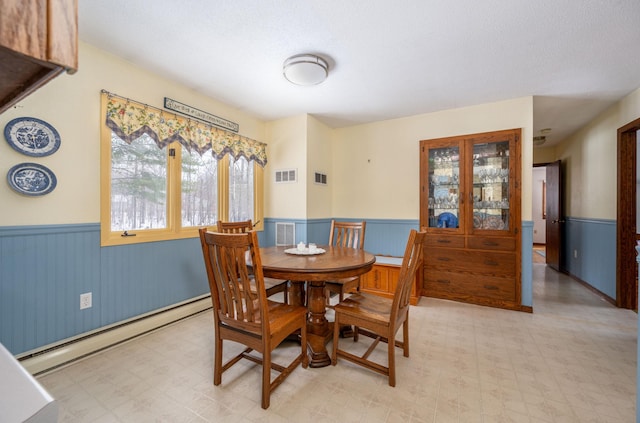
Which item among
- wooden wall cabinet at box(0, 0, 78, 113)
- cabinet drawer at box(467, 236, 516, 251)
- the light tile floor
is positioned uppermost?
wooden wall cabinet at box(0, 0, 78, 113)

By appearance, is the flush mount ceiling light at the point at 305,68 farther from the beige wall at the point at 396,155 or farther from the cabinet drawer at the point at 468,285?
the cabinet drawer at the point at 468,285

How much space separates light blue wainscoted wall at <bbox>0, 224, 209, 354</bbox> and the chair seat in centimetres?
179

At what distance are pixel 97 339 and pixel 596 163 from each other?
583 cm

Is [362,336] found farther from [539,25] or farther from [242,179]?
[539,25]

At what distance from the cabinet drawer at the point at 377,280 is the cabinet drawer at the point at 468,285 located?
58cm

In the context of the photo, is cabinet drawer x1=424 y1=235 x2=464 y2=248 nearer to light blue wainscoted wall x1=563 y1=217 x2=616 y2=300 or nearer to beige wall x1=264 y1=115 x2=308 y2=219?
beige wall x1=264 y1=115 x2=308 y2=219

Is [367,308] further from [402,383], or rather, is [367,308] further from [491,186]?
[491,186]

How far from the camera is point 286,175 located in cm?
374

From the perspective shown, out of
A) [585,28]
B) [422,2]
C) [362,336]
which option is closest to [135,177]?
[362,336]

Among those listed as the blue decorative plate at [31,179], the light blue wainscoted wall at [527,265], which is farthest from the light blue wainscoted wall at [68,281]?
the light blue wainscoted wall at [527,265]

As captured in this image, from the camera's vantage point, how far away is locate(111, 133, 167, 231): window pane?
233 centimetres

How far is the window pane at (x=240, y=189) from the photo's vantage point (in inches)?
134

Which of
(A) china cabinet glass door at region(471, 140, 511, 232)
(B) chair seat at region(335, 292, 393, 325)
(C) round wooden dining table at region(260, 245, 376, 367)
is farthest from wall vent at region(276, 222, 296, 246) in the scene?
(A) china cabinet glass door at region(471, 140, 511, 232)

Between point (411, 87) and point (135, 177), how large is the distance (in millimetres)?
2794
